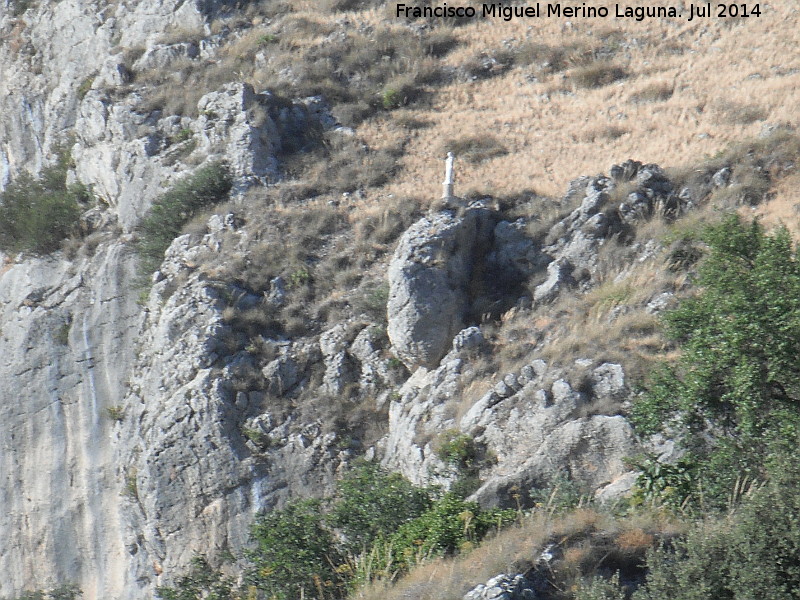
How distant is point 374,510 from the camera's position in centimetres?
1187

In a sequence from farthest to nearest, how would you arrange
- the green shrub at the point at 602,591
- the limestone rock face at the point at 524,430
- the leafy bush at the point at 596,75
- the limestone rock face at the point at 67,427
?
the leafy bush at the point at 596,75, the limestone rock face at the point at 67,427, the limestone rock face at the point at 524,430, the green shrub at the point at 602,591

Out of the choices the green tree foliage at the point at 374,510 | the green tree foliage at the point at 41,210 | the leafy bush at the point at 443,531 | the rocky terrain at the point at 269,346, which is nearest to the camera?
the leafy bush at the point at 443,531

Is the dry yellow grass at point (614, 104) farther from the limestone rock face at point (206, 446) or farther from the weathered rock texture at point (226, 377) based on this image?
the limestone rock face at point (206, 446)

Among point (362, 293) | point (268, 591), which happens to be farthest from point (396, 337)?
point (268, 591)

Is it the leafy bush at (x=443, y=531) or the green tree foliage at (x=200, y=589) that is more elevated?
the leafy bush at (x=443, y=531)

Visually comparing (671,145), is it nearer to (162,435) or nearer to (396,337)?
(396,337)

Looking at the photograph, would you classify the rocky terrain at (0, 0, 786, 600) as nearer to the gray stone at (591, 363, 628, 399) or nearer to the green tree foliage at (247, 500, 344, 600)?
the gray stone at (591, 363, 628, 399)

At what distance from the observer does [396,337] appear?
17.3m

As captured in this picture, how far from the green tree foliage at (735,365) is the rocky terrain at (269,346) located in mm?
1405

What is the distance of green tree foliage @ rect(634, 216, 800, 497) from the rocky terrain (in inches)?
55.3

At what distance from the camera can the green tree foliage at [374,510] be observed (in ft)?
38.4

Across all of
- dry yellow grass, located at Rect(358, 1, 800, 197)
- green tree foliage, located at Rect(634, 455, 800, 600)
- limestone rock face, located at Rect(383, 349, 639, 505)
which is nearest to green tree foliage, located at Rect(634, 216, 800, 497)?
limestone rock face, located at Rect(383, 349, 639, 505)

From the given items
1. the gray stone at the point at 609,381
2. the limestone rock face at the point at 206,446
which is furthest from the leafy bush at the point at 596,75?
the gray stone at the point at 609,381

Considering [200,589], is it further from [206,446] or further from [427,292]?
[427,292]
